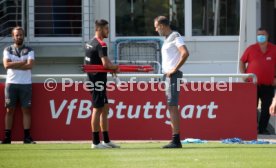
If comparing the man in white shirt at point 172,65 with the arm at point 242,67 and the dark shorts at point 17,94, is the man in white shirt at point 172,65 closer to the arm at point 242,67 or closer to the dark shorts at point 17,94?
the dark shorts at point 17,94

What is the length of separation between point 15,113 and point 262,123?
177 inches

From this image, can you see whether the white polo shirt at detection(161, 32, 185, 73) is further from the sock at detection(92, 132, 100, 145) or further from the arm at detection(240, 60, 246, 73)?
the arm at detection(240, 60, 246, 73)

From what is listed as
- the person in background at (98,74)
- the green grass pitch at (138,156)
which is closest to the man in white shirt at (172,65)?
the green grass pitch at (138,156)

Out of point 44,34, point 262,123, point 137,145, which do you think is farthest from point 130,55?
point 137,145

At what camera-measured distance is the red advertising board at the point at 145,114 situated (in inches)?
603

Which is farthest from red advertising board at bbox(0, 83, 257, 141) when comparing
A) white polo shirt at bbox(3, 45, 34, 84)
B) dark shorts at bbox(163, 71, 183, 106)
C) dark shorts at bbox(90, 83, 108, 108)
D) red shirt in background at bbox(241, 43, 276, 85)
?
dark shorts at bbox(163, 71, 183, 106)

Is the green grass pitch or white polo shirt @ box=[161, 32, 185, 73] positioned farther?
white polo shirt @ box=[161, 32, 185, 73]

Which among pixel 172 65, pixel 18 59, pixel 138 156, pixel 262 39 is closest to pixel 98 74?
pixel 172 65

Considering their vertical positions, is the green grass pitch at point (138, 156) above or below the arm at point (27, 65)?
below

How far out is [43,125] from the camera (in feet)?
50.3

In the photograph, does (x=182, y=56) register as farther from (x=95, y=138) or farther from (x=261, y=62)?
(x=261, y=62)

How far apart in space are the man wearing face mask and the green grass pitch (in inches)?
96.1

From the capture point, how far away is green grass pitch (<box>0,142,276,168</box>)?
10.8m

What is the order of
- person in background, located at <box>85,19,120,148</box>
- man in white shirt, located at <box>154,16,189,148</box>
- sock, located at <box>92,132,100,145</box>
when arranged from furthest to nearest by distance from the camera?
sock, located at <box>92,132,100,145</box> → person in background, located at <box>85,19,120,148</box> → man in white shirt, located at <box>154,16,189,148</box>
